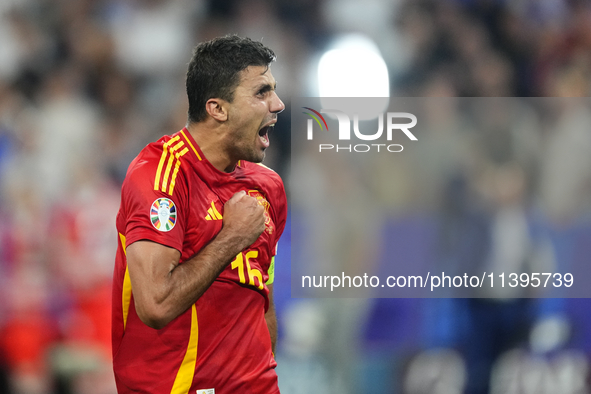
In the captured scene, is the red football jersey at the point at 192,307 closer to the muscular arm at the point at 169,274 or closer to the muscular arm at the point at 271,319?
the muscular arm at the point at 169,274

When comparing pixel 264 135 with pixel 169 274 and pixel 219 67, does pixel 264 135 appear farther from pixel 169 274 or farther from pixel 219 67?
pixel 169 274

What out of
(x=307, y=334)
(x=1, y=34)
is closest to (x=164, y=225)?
(x=307, y=334)

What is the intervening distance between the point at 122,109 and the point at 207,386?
366 centimetres

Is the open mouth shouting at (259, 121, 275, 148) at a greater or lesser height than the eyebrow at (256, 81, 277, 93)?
lesser

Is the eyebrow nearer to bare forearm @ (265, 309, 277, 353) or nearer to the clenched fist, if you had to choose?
the clenched fist

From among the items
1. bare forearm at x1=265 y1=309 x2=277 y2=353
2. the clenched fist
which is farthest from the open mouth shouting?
bare forearm at x1=265 y1=309 x2=277 y2=353

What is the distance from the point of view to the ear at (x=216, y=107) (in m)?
2.42

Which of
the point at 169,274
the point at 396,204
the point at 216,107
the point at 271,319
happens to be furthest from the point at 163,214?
the point at 396,204

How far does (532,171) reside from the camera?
15.5 ft

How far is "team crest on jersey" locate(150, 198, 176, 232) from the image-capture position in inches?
82.4

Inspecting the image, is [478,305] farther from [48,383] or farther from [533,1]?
[48,383]

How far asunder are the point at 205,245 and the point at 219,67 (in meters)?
0.68

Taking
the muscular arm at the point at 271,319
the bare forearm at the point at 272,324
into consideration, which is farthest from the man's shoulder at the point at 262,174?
the bare forearm at the point at 272,324

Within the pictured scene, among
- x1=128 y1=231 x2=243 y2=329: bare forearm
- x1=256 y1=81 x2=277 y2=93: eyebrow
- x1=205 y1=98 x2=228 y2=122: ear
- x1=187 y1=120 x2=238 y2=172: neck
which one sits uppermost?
x1=256 y1=81 x2=277 y2=93: eyebrow
